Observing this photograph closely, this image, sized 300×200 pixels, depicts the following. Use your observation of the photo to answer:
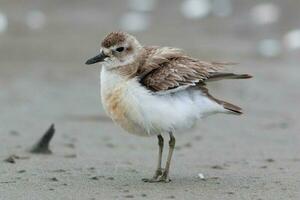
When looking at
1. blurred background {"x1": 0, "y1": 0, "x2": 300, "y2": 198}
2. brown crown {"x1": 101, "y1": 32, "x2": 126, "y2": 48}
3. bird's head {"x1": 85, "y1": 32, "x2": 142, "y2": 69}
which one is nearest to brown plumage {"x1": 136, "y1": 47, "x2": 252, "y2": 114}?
bird's head {"x1": 85, "y1": 32, "x2": 142, "y2": 69}

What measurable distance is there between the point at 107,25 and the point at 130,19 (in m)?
0.47

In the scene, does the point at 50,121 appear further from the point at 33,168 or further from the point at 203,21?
the point at 203,21

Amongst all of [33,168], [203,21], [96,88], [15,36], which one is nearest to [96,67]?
[96,88]

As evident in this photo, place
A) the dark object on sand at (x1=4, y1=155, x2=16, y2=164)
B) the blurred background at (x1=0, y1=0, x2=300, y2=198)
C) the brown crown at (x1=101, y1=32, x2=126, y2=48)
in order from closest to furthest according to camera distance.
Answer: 1. the brown crown at (x1=101, y1=32, x2=126, y2=48)
2. the dark object on sand at (x1=4, y1=155, x2=16, y2=164)
3. the blurred background at (x1=0, y1=0, x2=300, y2=198)

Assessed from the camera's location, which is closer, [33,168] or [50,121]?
[33,168]

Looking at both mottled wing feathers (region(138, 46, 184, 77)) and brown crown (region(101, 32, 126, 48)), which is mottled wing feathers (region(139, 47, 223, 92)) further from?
brown crown (region(101, 32, 126, 48))

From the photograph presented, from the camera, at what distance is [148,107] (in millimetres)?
6805

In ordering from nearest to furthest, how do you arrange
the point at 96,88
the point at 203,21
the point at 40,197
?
the point at 40,197, the point at 96,88, the point at 203,21

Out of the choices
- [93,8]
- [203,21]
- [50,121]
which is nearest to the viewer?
[50,121]

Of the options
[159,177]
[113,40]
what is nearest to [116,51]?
[113,40]

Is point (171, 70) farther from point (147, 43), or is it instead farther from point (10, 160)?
point (147, 43)

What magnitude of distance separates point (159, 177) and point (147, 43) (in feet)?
25.8

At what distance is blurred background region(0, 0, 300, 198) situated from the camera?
8.51 metres

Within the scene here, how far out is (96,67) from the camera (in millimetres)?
13375
